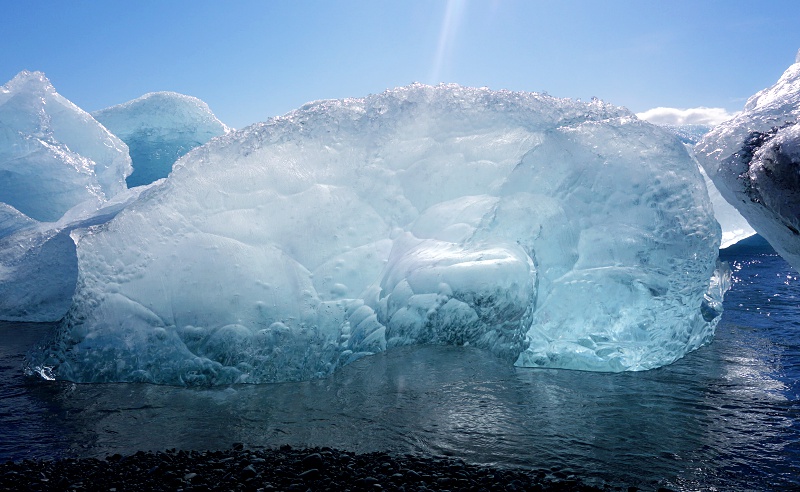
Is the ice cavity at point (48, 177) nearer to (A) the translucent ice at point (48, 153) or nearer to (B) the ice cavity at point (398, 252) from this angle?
(A) the translucent ice at point (48, 153)

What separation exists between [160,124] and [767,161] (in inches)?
821

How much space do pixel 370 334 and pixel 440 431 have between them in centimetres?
240

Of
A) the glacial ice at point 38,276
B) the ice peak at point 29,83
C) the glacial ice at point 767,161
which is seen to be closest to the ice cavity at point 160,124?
the ice peak at point 29,83

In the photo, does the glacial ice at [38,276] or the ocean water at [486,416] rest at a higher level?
the glacial ice at [38,276]

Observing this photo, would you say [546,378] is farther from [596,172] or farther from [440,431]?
[596,172]

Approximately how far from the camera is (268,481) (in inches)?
155

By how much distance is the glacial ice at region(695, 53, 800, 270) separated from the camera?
5191mm

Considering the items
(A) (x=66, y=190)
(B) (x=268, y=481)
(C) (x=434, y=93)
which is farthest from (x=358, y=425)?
(A) (x=66, y=190)

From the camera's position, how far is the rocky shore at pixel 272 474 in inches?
151

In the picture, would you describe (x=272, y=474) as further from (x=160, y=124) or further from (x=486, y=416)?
(x=160, y=124)

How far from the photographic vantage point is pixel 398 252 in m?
7.51

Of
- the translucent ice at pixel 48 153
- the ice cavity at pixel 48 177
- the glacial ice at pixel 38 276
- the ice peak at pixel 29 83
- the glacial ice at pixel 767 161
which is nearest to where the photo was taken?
the glacial ice at pixel 767 161

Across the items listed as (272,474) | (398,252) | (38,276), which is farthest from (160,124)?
(272,474)

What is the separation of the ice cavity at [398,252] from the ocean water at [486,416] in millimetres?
410
